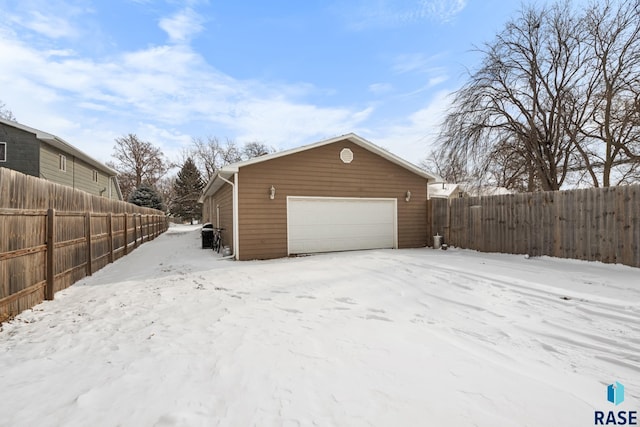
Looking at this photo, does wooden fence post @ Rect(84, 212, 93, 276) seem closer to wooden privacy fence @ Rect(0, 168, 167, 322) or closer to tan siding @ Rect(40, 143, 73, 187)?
wooden privacy fence @ Rect(0, 168, 167, 322)

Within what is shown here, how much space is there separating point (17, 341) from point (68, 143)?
1326 centimetres

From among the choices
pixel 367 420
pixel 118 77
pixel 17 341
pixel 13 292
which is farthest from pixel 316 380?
pixel 118 77

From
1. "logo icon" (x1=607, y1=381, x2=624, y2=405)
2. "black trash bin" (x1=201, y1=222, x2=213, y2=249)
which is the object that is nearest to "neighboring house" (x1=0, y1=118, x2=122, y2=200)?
"black trash bin" (x1=201, y1=222, x2=213, y2=249)

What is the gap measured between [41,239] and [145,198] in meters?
25.5

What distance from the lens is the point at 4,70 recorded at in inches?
484

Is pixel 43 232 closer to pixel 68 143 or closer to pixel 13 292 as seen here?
pixel 13 292

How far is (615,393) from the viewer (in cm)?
237

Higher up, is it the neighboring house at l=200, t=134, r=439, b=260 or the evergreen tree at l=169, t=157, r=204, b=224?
the evergreen tree at l=169, t=157, r=204, b=224

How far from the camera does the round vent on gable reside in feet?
33.7

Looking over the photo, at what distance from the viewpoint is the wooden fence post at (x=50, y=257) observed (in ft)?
15.9

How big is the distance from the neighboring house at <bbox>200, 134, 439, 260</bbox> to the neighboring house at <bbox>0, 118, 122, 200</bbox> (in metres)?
7.96

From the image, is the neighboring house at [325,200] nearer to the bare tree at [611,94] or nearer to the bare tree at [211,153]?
the bare tree at [611,94]

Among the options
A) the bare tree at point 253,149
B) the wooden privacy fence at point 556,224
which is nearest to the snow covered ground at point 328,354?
the wooden privacy fence at point 556,224

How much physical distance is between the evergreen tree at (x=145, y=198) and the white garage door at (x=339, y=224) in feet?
73.8
